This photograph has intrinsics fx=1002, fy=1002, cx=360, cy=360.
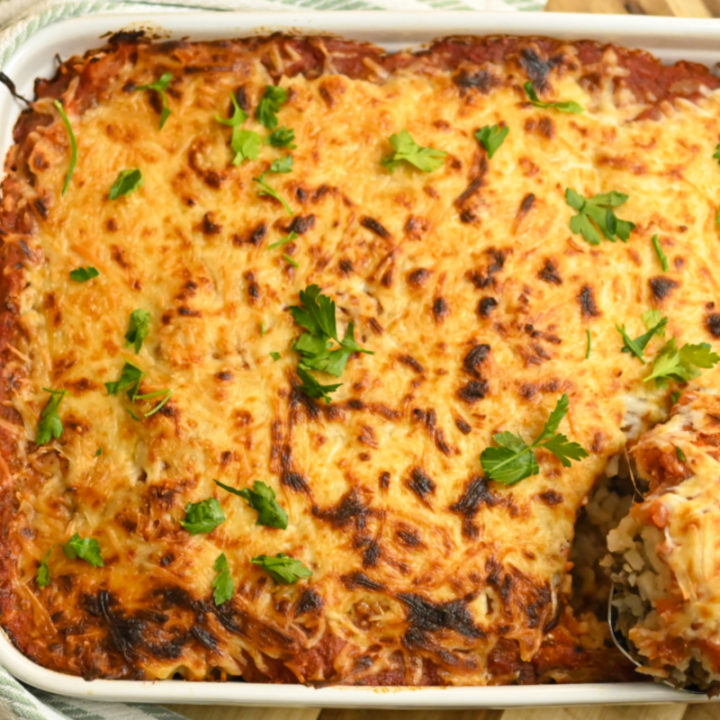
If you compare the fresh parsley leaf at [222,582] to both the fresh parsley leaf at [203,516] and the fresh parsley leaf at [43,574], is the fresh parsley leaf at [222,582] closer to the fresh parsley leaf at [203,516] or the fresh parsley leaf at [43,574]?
the fresh parsley leaf at [203,516]

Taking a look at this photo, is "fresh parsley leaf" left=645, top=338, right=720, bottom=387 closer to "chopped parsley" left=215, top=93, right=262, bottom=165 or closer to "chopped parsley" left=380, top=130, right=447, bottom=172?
"chopped parsley" left=380, top=130, right=447, bottom=172

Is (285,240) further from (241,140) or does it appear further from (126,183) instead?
(126,183)

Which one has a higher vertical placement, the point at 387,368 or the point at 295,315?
the point at 295,315

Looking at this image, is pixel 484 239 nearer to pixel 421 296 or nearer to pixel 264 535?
pixel 421 296

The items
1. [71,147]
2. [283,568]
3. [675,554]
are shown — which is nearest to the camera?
[675,554]

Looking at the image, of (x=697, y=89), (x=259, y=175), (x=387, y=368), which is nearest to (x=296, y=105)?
(x=259, y=175)

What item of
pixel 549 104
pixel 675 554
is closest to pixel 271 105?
pixel 549 104
